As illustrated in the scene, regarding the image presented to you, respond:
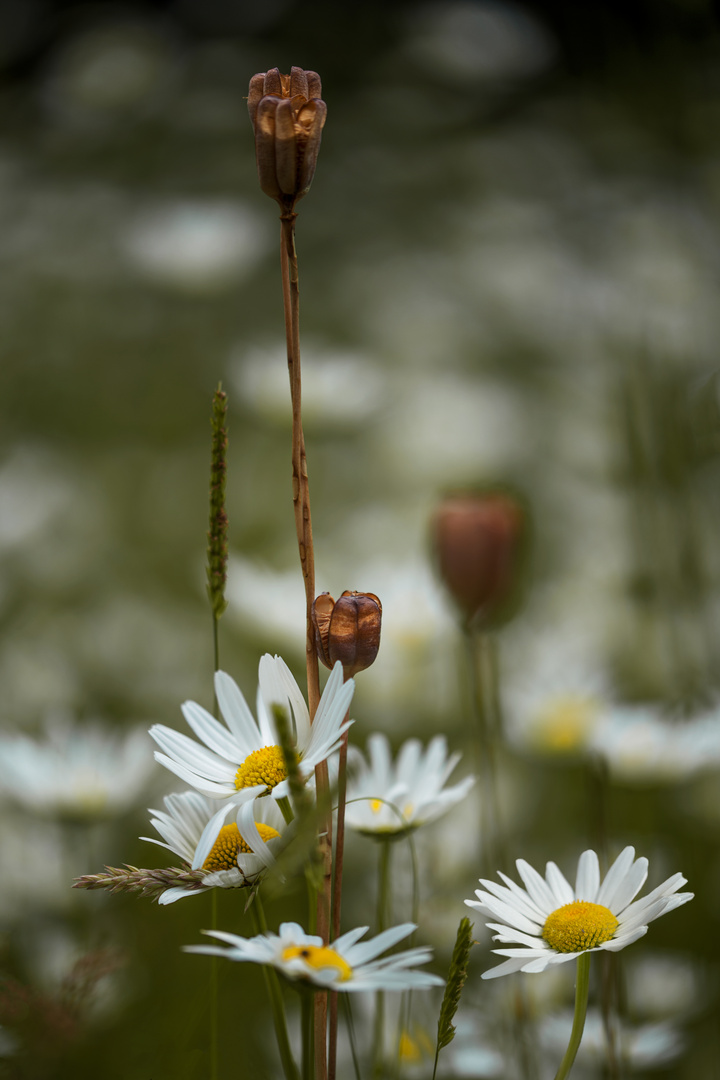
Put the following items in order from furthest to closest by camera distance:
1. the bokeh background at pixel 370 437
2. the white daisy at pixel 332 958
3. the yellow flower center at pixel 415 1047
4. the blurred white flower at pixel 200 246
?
the blurred white flower at pixel 200 246
the bokeh background at pixel 370 437
the yellow flower center at pixel 415 1047
the white daisy at pixel 332 958

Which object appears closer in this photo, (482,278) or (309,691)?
(309,691)

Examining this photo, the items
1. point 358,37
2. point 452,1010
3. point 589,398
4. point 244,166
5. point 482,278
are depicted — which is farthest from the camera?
point 358,37

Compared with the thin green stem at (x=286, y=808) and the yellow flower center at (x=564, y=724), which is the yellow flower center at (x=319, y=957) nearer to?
the thin green stem at (x=286, y=808)

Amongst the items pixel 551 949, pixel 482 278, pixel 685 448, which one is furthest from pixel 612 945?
pixel 482 278

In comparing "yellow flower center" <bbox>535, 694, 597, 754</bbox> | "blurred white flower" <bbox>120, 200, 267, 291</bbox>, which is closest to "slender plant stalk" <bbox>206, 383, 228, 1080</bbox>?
"yellow flower center" <bbox>535, 694, 597, 754</bbox>

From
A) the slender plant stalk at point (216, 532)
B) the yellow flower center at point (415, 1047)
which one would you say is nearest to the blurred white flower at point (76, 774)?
the yellow flower center at point (415, 1047)

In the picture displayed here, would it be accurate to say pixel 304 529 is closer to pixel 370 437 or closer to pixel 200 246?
pixel 370 437

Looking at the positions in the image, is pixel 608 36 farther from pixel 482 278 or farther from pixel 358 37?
pixel 358 37
